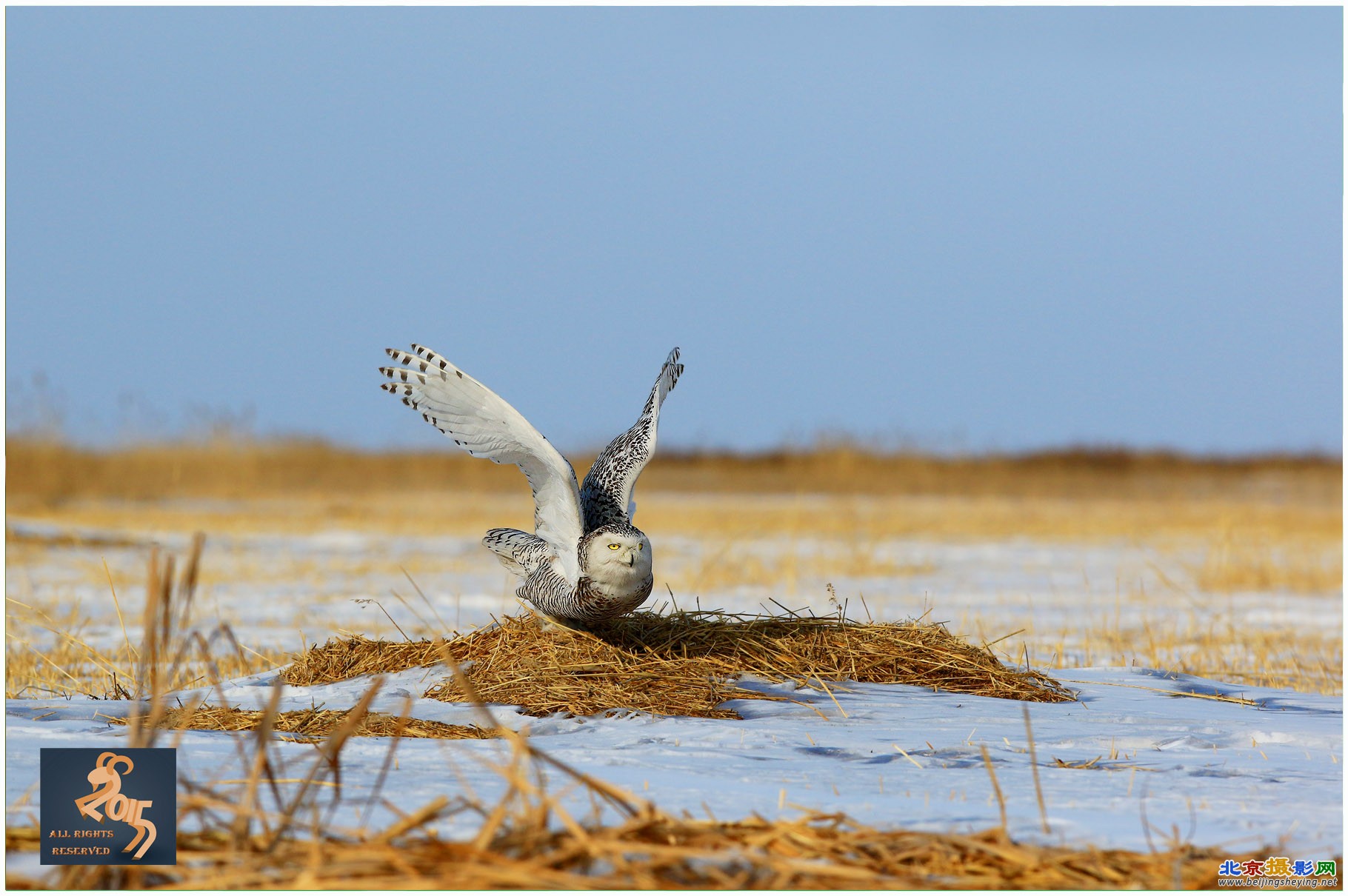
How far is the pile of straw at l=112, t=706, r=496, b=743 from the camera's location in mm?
3197

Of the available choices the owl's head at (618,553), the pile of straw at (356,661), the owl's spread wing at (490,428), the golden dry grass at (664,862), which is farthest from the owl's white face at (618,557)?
the golden dry grass at (664,862)

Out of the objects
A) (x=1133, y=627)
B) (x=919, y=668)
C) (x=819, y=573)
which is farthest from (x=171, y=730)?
(x=819, y=573)

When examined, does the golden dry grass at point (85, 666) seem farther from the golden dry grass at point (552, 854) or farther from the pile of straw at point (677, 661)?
the golden dry grass at point (552, 854)

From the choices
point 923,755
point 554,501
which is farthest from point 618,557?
point 923,755

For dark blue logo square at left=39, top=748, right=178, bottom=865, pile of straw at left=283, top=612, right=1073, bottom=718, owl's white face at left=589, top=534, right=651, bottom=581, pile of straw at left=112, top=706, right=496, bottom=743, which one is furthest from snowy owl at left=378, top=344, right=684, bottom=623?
dark blue logo square at left=39, top=748, right=178, bottom=865

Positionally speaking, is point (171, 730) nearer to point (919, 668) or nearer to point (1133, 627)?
point (919, 668)

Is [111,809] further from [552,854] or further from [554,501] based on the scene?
[554,501]

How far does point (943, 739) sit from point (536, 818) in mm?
1571

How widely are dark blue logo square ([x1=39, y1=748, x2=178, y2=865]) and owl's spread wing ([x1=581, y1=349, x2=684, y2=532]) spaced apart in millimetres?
2026

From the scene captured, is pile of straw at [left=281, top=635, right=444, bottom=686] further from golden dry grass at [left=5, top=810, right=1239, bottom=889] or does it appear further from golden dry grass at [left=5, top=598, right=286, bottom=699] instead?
golden dry grass at [left=5, top=810, right=1239, bottom=889]

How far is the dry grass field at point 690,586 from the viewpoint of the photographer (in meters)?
2.08

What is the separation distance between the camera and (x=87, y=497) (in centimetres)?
1859

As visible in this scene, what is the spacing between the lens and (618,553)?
12.1ft

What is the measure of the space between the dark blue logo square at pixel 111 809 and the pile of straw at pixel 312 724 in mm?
741
